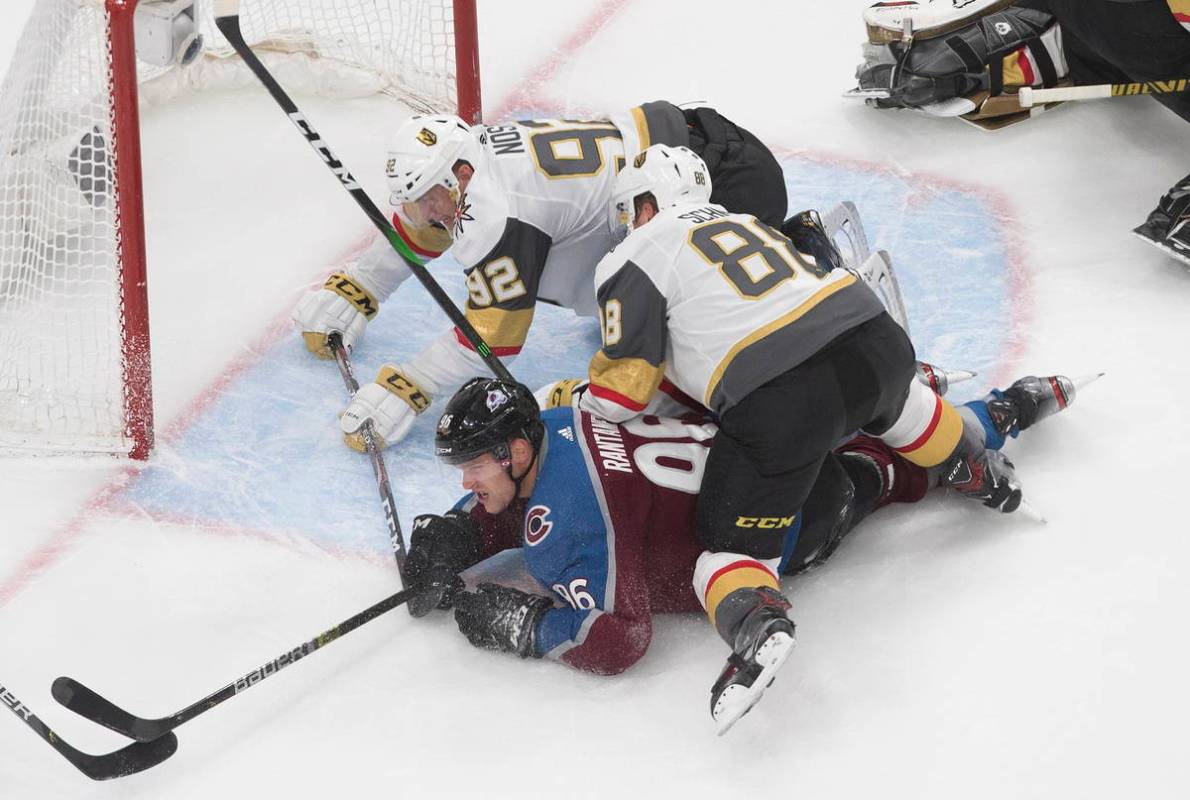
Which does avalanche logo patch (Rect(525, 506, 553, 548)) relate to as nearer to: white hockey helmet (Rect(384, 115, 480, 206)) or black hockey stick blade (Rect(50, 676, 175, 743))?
black hockey stick blade (Rect(50, 676, 175, 743))

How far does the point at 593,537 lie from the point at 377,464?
2.66 ft

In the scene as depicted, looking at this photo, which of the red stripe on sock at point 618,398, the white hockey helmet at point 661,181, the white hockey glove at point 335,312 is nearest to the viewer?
the red stripe on sock at point 618,398

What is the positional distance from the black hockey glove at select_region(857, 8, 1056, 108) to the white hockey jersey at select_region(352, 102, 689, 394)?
3.96ft

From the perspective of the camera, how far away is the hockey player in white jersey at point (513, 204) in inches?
138

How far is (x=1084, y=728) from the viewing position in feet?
9.50

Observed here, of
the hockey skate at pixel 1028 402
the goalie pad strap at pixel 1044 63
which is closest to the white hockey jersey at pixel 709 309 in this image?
the hockey skate at pixel 1028 402

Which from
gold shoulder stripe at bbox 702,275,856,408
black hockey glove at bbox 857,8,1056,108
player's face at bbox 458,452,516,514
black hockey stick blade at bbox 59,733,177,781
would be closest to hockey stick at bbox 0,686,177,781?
black hockey stick blade at bbox 59,733,177,781

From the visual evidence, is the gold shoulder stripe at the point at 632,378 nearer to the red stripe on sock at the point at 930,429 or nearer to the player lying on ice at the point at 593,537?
the player lying on ice at the point at 593,537

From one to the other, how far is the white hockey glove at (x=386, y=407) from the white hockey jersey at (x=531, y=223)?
0.03 m

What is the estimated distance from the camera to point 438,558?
322 cm

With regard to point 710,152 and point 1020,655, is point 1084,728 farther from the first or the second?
point 710,152

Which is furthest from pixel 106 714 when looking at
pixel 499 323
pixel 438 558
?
pixel 499 323

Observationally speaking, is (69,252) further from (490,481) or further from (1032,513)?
(1032,513)

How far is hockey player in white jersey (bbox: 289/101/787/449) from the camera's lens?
3.51m
